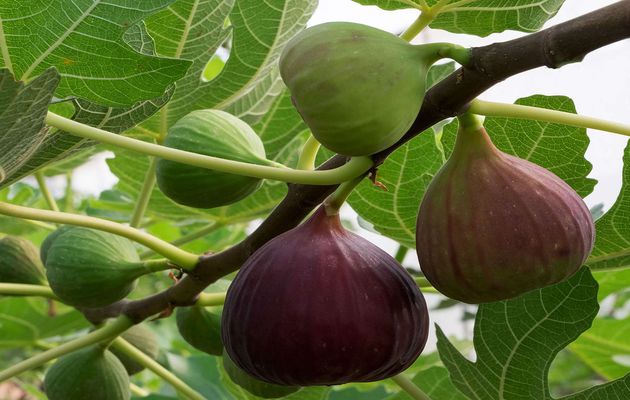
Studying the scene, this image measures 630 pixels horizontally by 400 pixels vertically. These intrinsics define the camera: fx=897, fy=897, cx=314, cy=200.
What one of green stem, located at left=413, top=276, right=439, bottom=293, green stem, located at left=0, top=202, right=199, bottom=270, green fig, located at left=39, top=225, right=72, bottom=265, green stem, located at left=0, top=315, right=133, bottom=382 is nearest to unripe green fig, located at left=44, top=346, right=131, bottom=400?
green stem, located at left=0, top=315, right=133, bottom=382

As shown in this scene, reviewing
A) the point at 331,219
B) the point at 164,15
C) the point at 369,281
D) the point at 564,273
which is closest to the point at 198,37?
the point at 164,15

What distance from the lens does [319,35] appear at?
2.83ft

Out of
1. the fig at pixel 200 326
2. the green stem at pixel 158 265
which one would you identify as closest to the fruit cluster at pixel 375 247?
the green stem at pixel 158 265

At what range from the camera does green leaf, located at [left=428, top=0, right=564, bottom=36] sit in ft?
3.82

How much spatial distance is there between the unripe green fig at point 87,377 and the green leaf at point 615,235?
32.7 inches

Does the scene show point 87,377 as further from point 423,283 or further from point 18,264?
point 423,283

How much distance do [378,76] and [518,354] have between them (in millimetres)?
613

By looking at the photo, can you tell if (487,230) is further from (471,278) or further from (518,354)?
(518,354)

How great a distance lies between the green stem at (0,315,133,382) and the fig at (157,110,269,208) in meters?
0.33

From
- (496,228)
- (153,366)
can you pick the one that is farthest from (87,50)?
(153,366)

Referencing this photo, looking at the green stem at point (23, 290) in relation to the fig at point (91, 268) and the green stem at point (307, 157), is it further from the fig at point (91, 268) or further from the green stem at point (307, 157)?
the green stem at point (307, 157)

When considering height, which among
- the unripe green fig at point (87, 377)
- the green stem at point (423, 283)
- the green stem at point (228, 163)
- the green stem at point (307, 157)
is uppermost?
the green stem at point (228, 163)

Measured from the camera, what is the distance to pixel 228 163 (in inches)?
41.1

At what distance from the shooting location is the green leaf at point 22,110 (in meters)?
0.93
